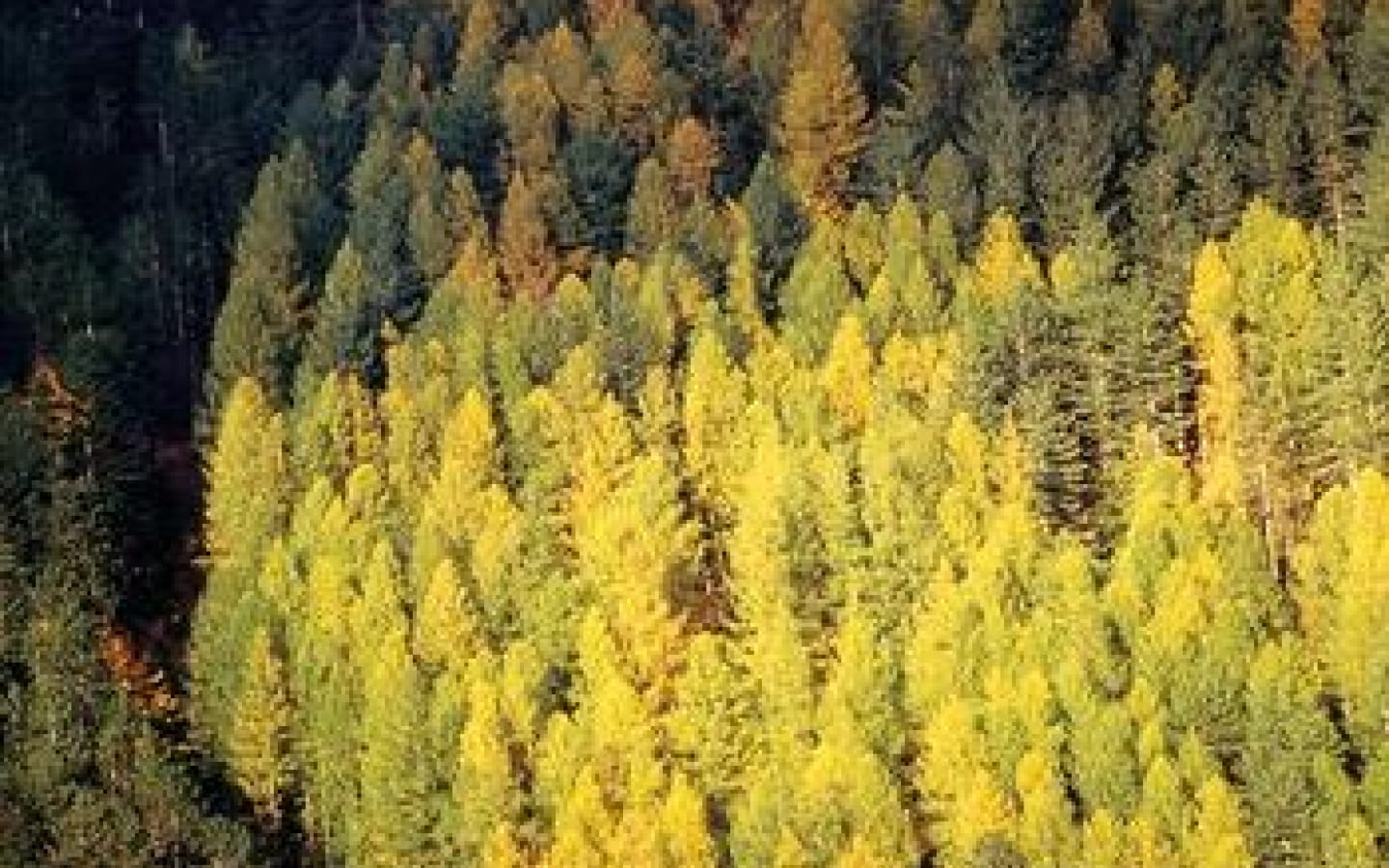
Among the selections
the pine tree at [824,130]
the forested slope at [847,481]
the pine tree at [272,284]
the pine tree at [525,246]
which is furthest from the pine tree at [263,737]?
the pine tree at [824,130]

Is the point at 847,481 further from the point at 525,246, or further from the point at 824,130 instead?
the point at 824,130

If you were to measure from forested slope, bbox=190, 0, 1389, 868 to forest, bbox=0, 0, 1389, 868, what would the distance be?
0.21 metres

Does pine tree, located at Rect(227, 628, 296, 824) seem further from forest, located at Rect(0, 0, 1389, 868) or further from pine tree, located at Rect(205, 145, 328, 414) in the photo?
pine tree, located at Rect(205, 145, 328, 414)

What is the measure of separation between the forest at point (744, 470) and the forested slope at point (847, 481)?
0.21 metres

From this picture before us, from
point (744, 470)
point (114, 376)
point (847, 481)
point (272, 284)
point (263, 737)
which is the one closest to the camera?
point (847, 481)

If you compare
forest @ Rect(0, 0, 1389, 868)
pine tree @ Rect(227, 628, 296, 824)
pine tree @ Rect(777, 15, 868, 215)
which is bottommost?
pine tree @ Rect(227, 628, 296, 824)

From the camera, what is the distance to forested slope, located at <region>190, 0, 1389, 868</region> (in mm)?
80375

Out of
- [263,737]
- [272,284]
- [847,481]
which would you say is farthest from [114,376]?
[847,481]

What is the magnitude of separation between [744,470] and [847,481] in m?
7.16

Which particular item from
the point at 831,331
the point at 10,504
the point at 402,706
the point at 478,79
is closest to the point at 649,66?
the point at 478,79

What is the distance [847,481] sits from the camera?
92.6m

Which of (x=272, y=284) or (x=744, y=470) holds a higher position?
(x=744, y=470)

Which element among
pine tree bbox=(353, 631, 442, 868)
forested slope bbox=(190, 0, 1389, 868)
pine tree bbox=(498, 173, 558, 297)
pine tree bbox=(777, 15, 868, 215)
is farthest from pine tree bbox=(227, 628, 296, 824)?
pine tree bbox=(777, 15, 868, 215)

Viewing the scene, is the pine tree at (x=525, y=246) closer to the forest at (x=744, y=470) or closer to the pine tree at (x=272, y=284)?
the forest at (x=744, y=470)
